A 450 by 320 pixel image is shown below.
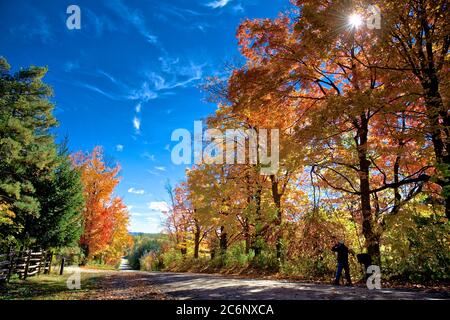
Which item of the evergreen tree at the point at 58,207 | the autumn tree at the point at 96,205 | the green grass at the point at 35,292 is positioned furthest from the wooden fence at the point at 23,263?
the autumn tree at the point at 96,205

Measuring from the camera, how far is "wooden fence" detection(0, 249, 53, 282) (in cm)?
1384

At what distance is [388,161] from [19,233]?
2220cm

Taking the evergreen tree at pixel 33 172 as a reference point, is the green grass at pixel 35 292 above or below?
below

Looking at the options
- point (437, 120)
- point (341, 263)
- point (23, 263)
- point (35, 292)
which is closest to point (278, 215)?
point (341, 263)

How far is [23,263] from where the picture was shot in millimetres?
16266

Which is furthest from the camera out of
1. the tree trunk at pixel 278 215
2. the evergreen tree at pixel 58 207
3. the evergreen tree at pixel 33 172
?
the evergreen tree at pixel 58 207

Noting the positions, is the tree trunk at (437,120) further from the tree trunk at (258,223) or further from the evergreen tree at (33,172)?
the evergreen tree at (33,172)

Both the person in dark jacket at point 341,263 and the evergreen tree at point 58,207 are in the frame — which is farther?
the evergreen tree at point 58,207

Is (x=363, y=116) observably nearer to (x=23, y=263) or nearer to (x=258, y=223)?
(x=258, y=223)

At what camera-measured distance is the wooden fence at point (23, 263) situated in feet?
45.4

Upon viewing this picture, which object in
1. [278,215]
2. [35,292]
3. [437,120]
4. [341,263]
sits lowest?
[35,292]

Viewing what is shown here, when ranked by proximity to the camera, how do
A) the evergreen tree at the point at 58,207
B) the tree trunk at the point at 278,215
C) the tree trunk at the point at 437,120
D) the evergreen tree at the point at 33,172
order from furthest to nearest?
the evergreen tree at the point at 58,207, the evergreen tree at the point at 33,172, the tree trunk at the point at 278,215, the tree trunk at the point at 437,120

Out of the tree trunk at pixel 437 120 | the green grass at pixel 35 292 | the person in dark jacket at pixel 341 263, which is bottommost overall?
the green grass at pixel 35 292

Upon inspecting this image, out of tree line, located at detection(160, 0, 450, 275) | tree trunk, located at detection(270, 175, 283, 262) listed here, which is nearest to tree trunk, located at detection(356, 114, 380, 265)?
tree line, located at detection(160, 0, 450, 275)
